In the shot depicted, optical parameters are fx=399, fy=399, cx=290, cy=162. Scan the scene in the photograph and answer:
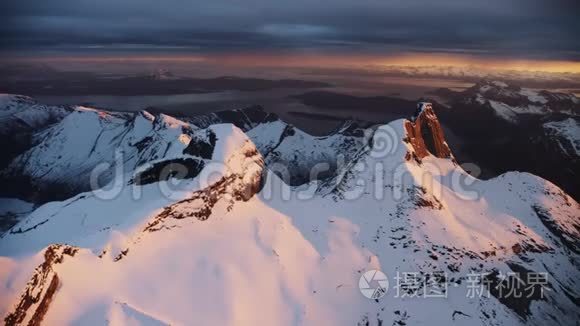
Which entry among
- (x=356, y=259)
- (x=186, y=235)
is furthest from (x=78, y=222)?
(x=356, y=259)

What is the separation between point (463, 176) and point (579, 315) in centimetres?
5257

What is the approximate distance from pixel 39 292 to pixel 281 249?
46.6m

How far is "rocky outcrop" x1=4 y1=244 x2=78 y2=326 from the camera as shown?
48656 mm

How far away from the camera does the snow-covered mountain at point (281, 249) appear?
2416 inches

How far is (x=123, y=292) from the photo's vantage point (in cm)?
6175

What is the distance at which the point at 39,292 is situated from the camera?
172 ft
